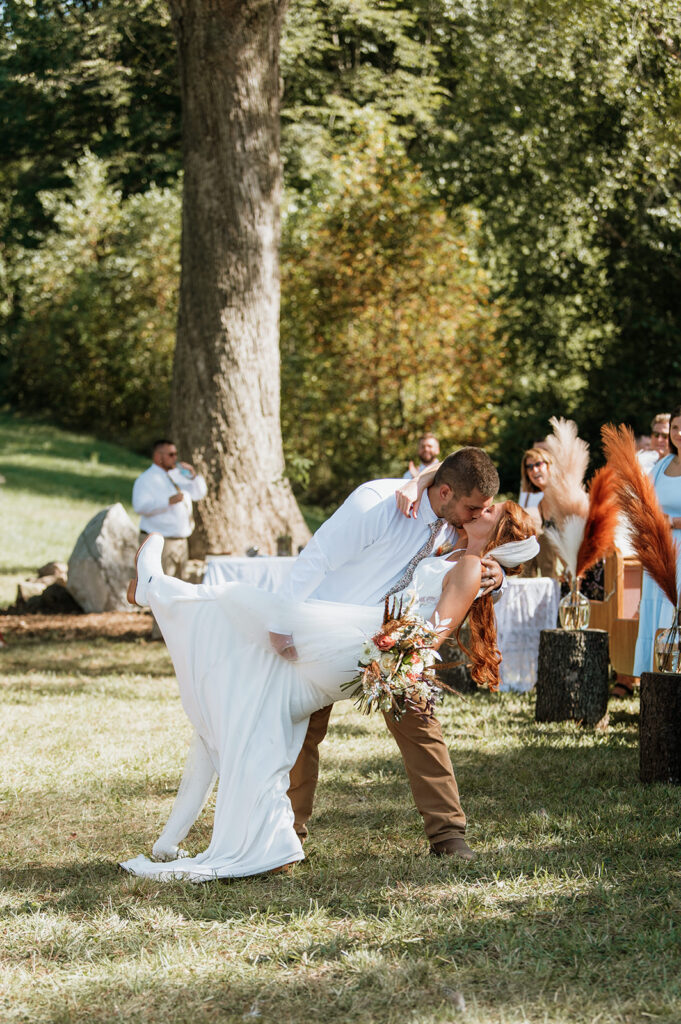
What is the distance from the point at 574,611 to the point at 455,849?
3.39 m

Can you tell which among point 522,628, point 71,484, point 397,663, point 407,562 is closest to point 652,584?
point 522,628

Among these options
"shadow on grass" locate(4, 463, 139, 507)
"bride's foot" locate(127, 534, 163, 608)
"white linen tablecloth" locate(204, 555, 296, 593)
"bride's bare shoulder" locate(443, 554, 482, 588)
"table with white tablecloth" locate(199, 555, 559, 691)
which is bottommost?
"table with white tablecloth" locate(199, 555, 559, 691)

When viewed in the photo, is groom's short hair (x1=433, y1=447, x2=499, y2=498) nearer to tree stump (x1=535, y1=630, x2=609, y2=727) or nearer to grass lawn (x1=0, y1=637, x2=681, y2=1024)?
grass lawn (x1=0, y1=637, x2=681, y2=1024)

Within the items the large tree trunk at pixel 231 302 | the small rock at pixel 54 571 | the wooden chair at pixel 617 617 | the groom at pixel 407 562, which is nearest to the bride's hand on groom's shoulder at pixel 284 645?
the groom at pixel 407 562

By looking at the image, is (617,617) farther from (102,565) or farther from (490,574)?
(102,565)

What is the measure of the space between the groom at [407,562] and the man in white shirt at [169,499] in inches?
284

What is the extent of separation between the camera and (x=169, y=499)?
39.5 ft

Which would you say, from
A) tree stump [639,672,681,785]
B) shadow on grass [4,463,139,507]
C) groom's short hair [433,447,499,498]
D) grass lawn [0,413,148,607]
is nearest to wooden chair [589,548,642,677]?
tree stump [639,672,681,785]

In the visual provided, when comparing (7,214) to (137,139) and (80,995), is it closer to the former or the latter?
(137,139)

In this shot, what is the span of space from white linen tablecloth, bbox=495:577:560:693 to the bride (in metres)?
4.53

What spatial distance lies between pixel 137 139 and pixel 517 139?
9308 mm

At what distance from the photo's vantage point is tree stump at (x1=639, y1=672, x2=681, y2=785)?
20.0ft

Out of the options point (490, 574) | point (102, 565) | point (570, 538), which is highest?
point (570, 538)

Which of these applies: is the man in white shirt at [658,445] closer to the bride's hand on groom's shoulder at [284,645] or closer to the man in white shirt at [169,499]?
the man in white shirt at [169,499]
